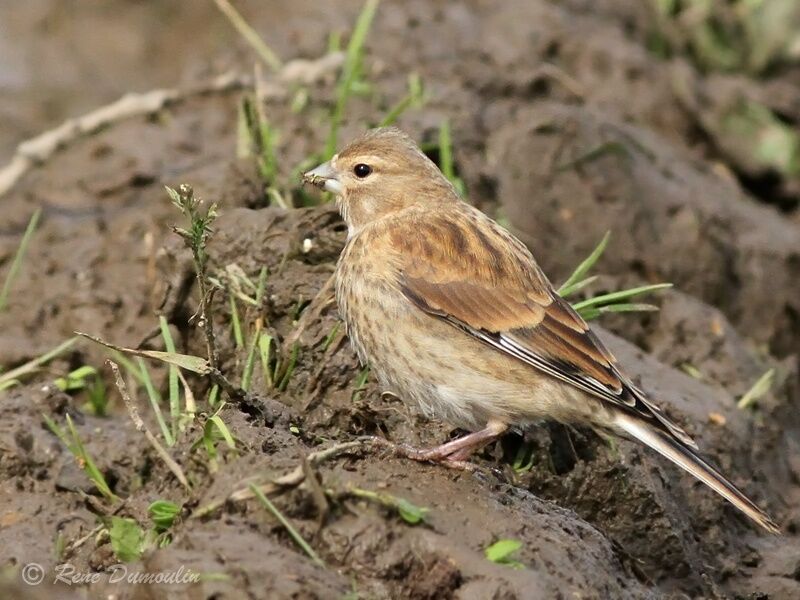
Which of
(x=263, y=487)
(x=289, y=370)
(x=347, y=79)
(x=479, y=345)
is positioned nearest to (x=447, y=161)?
(x=347, y=79)

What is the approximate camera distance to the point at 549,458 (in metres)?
5.80

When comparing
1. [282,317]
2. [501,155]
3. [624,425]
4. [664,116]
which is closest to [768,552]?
[624,425]

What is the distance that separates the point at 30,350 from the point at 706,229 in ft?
13.6

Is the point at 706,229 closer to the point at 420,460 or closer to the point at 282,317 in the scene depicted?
the point at 282,317

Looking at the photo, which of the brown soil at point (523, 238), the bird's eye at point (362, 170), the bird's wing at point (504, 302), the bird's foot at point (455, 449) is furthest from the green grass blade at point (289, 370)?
the bird's eye at point (362, 170)

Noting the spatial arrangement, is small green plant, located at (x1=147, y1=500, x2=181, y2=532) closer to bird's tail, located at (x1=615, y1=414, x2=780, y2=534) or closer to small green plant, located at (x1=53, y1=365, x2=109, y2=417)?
bird's tail, located at (x1=615, y1=414, x2=780, y2=534)

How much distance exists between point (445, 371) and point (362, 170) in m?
1.31

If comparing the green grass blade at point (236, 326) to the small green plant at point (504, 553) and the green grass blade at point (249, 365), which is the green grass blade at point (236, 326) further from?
the small green plant at point (504, 553)

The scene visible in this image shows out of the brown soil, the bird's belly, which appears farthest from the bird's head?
the bird's belly

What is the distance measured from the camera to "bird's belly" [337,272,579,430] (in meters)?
5.25

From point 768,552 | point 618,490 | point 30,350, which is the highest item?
point 30,350

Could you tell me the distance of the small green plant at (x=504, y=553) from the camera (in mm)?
4465

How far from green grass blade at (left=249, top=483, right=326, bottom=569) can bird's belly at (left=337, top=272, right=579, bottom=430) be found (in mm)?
1089

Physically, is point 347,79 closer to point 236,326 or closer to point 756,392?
point 236,326
